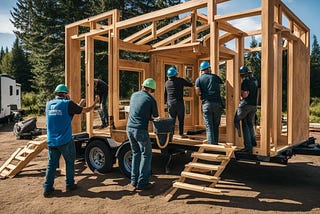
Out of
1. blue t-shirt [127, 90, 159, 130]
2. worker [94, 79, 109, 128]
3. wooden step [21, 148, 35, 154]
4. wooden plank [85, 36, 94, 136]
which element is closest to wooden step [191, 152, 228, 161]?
blue t-shirt [127, 90, 159, 130]

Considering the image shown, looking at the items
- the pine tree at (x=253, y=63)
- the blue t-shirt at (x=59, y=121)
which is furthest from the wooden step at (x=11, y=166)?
the pine tree at (x=253, y=63)

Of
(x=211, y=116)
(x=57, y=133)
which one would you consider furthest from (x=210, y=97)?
(x=57, y=133)

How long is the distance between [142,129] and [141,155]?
50 cm

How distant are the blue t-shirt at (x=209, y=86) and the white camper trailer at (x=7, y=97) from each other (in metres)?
15.4

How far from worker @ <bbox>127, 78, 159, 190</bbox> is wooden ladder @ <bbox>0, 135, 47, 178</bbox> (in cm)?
277

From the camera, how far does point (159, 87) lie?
9.23m

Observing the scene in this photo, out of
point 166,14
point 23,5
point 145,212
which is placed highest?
point 23,5

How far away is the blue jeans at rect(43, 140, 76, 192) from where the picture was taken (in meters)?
5.73

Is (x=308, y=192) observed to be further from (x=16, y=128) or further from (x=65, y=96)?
(x=16, y=128)

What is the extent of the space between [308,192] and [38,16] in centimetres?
2522

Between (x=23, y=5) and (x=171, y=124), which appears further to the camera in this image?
(x=23, y=5)

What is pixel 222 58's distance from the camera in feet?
27.9

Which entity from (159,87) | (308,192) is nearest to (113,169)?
(159,87)

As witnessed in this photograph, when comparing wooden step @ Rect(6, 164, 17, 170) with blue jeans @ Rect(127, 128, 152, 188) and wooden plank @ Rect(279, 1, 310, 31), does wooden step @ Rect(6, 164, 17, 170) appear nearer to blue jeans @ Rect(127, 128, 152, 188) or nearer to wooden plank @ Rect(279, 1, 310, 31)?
blue jeans @ Rect(127, 128, 152, 188)
